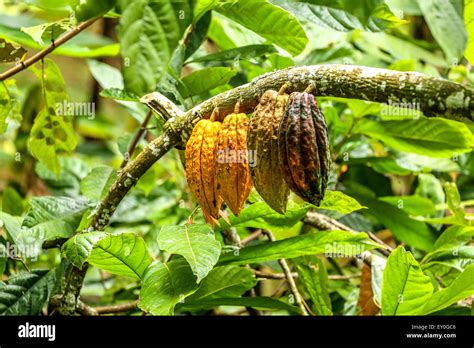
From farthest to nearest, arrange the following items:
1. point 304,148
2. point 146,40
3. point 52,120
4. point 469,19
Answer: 1. point 52,120
2. point 469,19
3. point 304,148
4. point 146,40

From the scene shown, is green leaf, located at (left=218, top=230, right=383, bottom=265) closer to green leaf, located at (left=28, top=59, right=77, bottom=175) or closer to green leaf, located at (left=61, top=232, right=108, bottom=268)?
green leaf, located at (left=61, top=232, right=108, bottom=268)

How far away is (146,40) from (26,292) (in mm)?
573

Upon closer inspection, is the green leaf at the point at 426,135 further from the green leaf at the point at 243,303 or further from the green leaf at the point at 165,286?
the green leaf at the point at 165,286

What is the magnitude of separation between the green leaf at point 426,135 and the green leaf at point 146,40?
0.61 m

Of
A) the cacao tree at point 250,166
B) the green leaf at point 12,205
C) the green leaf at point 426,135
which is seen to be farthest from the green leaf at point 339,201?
the green leaf at point 12,205

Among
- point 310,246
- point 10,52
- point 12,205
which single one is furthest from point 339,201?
point 12,205

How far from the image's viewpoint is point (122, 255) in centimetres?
82

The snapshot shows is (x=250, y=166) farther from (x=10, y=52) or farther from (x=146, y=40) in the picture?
(x=10, y=52)

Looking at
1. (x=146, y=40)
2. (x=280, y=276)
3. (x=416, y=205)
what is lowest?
(x=280, y=276)

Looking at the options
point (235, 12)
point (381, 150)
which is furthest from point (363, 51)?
point (235, 12)

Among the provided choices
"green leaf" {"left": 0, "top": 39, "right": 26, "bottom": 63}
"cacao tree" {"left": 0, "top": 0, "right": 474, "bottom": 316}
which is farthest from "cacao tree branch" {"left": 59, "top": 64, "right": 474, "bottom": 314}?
"green leaf" {"left": 0, "top": 39, "right": 26, "bottom": 63}

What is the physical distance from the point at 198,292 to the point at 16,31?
66cm

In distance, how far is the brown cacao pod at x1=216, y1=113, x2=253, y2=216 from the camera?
657mm

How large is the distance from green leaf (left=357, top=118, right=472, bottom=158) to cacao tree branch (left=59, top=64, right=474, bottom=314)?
0.44 metres
